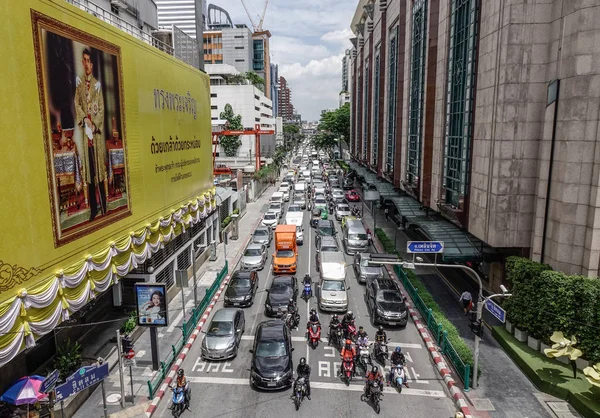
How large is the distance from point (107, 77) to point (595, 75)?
19.5m

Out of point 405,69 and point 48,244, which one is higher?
point 405,69

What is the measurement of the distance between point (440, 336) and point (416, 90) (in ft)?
80.4

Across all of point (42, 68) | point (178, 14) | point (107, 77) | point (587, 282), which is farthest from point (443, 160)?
point (178, 14)

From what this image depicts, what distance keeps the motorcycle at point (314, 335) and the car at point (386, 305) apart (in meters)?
3.70

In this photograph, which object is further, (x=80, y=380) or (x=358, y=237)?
(x=358, y=237)

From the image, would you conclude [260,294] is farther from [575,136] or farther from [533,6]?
[533,6]

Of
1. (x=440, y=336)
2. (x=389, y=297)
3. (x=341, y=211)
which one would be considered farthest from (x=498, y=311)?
(x=341, y=211)

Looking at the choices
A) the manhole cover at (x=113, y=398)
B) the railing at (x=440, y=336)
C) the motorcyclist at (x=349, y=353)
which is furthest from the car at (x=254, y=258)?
the manhole cover at (x=113, y=398)

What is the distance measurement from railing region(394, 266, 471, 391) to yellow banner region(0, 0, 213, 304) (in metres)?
15.0

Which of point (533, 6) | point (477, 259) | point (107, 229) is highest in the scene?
point (533, 6)

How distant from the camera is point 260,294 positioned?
27.2 metres

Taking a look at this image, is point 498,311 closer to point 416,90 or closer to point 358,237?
point 358,237

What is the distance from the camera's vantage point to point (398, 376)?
16.8m

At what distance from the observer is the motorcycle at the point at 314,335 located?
20.2m
